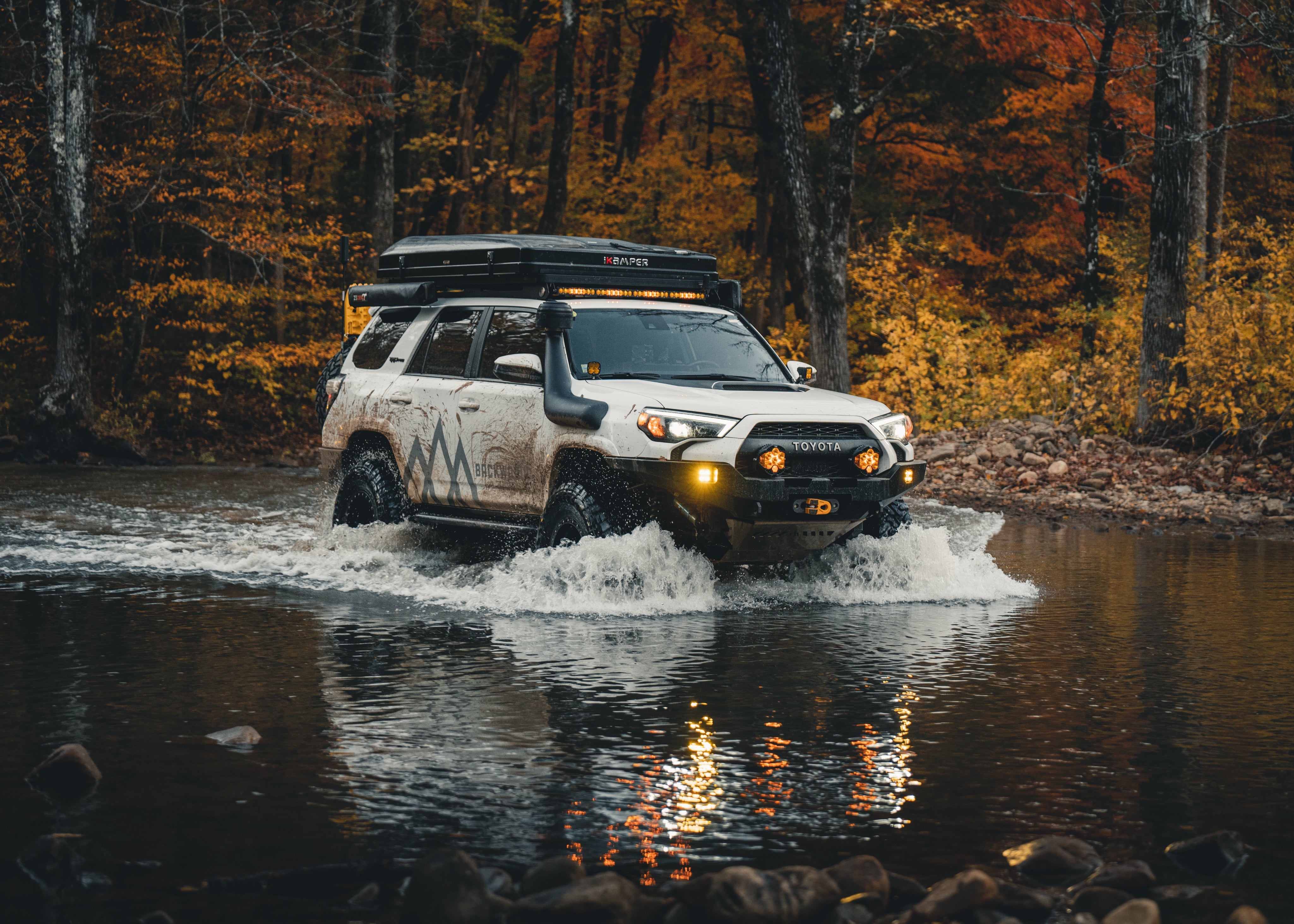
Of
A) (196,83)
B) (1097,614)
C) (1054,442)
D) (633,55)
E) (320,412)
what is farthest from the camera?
(633,55)

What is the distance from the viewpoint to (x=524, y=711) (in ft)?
23.1

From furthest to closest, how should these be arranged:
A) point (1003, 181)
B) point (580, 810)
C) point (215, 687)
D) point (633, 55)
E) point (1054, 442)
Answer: point (633, 55)
point (1003, 181)
point (1054, 442)
point (215, 687)
point (580, 810)

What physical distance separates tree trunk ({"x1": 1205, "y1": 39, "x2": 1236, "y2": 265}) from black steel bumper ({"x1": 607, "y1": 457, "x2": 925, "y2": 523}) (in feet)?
78.9

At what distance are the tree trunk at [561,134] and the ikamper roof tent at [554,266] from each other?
1978 centimetres

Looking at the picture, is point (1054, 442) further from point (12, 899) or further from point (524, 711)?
point (12, 899)

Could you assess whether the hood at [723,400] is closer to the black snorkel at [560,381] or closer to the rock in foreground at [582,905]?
the black snorkel at [560,381]

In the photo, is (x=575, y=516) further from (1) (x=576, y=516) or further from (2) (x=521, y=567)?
(2) (x=521, y=567)

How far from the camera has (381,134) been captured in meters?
30.5

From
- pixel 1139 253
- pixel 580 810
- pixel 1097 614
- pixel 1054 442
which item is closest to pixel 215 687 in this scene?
pixel 580 810

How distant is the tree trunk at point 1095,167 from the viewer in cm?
2834

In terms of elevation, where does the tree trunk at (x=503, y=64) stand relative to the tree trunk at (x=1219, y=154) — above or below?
above

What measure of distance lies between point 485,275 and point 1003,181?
2676cm

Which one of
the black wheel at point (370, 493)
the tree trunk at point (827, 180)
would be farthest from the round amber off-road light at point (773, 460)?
the tree trunk at point (827, 180)

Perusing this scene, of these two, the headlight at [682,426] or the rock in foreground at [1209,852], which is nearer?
the rock in foreground at [1209,852]
